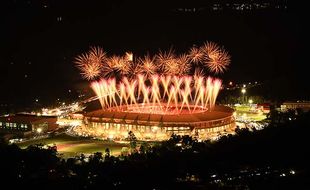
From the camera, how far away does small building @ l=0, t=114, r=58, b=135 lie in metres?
31.7

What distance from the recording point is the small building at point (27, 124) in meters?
31.7

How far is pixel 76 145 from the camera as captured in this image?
27828mm

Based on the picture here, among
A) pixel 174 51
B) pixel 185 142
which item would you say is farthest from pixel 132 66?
pixel 174 51

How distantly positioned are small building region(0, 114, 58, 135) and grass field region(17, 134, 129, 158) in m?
2.05

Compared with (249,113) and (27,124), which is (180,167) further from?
(249,113)

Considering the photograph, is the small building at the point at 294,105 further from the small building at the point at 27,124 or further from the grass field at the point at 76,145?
the small building at the point at 27,124

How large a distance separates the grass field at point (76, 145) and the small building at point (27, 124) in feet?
6.71

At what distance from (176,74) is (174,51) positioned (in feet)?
114

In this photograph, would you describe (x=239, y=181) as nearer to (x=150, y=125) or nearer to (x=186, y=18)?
(x=150, y=125)

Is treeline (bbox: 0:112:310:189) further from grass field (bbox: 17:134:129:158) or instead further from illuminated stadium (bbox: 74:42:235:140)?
illuminated stadium (bbox: 74:42:235:140)

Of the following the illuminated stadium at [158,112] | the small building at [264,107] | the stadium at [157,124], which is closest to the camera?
the stadium at [157,124]

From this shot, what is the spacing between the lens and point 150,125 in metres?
29.5

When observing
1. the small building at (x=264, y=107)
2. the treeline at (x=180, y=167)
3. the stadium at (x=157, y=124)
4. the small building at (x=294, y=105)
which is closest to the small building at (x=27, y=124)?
the stadium at (x=157, y=124)

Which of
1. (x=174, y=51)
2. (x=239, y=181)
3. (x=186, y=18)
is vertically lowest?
(x=239, y=181)
